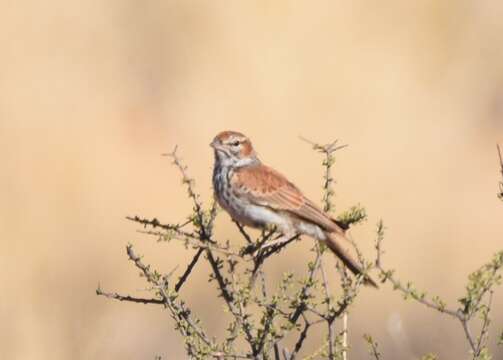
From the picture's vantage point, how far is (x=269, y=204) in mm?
6617

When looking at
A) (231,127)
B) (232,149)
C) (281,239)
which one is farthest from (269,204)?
(231,127)

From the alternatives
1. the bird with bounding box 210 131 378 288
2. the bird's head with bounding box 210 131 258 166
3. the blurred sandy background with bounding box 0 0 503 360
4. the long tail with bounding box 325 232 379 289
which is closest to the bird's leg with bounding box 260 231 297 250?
the bird with bounding box 210 131 378 288

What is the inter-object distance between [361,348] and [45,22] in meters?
4.90

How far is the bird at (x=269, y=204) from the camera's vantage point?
6348 millimetres

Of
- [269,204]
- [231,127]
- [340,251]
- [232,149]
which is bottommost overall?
[340,251]

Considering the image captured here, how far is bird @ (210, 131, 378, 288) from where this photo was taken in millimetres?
6348

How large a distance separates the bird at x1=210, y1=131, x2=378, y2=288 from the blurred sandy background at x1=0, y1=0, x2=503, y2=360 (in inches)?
139

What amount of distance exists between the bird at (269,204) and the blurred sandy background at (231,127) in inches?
139

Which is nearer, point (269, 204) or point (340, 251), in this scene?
point (340, 251)

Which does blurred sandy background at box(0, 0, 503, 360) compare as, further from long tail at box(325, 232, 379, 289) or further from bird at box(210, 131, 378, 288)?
long tail at box(325, 232, 379, 289)

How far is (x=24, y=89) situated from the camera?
1298 cm

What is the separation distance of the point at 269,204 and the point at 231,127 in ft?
21.1

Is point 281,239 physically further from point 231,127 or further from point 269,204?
point 231,127

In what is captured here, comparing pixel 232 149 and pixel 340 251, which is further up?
pixel 232 149
